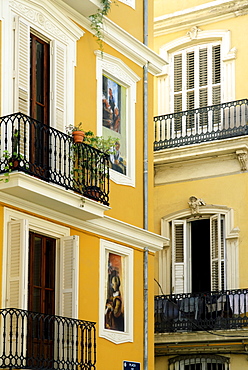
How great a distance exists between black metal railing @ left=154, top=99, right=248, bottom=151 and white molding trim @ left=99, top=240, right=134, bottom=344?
6163mm

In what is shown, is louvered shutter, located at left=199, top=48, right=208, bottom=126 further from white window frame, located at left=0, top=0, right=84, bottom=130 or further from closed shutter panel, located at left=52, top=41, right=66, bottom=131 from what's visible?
closed shutter panel, located at left=52, top=41, right=66, bottom=131

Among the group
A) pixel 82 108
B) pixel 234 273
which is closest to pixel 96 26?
pixel 82 108

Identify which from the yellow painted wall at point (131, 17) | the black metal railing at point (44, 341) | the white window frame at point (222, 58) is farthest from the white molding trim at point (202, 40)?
the black metal railing at point (44, 341)

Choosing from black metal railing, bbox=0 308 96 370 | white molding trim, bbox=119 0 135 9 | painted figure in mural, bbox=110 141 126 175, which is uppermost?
white molding trim, bbox=119 0 135 9

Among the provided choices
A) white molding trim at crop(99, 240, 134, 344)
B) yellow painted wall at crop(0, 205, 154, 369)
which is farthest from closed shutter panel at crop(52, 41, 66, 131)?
white molding trim at crop(99, 240, 134, 344)

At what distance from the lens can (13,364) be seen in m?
13.5

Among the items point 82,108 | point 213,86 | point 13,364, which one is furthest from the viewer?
point 213,86

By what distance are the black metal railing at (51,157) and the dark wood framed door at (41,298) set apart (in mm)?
1076

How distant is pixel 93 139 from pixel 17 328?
13.0 ft

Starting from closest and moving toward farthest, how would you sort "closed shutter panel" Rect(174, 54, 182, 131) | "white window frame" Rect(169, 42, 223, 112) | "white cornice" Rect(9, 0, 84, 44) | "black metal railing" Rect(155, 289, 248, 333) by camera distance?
"white cornice" Rect(9, 0, 84, 44)
"black metal railing" Rect(155, 289, 248, 333)
"white window frame" Rect(169, 42, 223, 112)
"closed shutter panel" Rect(174, 54, 182, 131)

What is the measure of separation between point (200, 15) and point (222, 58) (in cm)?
130

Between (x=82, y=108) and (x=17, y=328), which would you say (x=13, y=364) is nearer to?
(x=17, y=328)

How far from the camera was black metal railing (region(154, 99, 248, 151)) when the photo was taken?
2245cm

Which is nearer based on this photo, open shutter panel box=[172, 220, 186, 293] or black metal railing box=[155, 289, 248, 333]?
black metal railing box=[155, 289, 248, 333]
